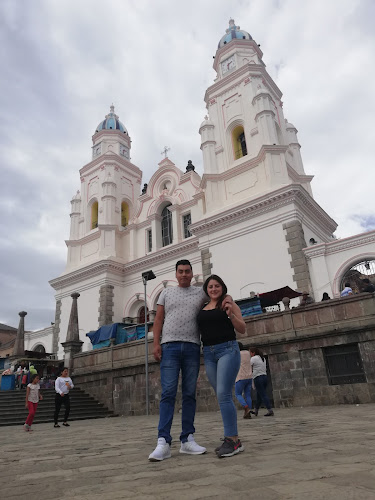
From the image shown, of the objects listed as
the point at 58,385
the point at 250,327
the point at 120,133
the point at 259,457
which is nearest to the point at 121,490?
the point at 259,457

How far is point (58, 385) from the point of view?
372 inches

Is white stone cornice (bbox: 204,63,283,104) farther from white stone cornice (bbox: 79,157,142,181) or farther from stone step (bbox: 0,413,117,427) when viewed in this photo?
stone step (bbox: 0,413,117,427)

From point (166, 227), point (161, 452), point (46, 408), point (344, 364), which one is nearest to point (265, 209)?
point (166, 227)

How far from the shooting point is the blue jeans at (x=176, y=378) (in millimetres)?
3475

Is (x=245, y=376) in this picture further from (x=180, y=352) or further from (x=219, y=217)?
(x=219, y=217)

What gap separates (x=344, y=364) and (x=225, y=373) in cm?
758

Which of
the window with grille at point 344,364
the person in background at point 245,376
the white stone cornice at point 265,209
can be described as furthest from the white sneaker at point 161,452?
the white stone cornice at point 265,209

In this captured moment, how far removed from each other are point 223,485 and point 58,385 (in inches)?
331

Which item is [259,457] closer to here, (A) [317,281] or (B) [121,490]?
(B) [121,490]

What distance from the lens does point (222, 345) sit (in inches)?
138

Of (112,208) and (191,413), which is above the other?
(112,208)

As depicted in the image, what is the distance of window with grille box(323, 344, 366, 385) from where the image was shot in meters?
9.48

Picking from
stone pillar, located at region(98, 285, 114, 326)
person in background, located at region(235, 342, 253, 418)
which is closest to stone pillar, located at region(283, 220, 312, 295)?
person in background, located at region(235, 342, 253, 418)

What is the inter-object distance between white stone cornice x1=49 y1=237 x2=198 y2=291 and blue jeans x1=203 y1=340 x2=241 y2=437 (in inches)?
711
